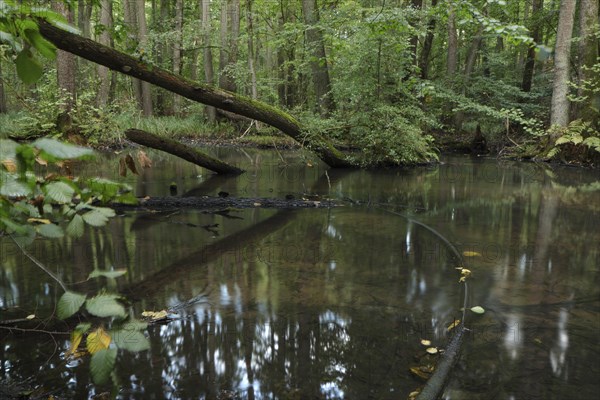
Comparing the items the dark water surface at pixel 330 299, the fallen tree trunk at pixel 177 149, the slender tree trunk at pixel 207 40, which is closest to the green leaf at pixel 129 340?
the dark water surface at pixel 330 299

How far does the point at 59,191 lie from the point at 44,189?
0.14ft

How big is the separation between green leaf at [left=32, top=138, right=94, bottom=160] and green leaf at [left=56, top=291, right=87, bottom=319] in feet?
1.29

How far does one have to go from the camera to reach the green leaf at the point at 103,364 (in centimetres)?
103

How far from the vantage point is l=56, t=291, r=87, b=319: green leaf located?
3.68ft

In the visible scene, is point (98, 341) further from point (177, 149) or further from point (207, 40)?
point (207, 40)

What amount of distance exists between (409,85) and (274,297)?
Answer: 9.39 metres

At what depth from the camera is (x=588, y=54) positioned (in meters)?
12.9

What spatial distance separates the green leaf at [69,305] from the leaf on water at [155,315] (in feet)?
7.24

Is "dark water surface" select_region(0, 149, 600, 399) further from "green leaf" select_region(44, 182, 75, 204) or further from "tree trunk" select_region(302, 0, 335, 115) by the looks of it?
"tree trunk" select_region(302, 0, 335, 115)

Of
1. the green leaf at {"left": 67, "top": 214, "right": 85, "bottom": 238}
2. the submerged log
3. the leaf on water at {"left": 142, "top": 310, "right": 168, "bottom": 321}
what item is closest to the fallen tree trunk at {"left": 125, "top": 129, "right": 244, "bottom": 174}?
the leaf on water at {"left": 142, "top": 310, "right": 168, "bottom": 321}

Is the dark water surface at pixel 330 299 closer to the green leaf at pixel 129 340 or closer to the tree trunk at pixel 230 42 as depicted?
the green leaf at pixel 129 340

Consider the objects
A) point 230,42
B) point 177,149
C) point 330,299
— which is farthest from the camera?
Result: point 230,42

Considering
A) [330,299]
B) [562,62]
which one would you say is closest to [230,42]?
[562,62]

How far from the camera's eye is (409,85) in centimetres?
1173
